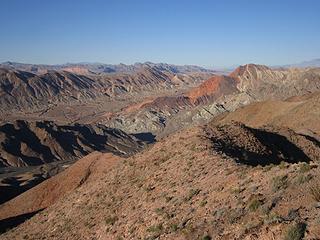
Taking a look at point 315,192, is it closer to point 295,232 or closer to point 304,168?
point 295,232

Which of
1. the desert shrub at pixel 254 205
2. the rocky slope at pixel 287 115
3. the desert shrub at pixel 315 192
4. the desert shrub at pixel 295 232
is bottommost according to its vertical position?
the rocky slope at pixel 287 115

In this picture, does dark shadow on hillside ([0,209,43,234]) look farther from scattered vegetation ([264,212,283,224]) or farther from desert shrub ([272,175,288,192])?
scattered vegetation ([264,212,283,224])

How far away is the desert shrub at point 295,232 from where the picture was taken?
1009 centimetres

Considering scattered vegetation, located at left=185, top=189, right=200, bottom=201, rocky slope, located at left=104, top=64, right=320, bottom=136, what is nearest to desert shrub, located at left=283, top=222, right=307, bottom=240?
scattered vegetation, located at left=185, top=189, right=200, bottom=201

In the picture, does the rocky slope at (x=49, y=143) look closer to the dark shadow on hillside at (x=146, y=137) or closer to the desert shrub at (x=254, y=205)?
the dark shadow on hillside at (x=146, y=137)

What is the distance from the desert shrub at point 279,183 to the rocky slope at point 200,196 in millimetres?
31

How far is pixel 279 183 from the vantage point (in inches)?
574

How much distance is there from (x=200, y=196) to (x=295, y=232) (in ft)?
23.4

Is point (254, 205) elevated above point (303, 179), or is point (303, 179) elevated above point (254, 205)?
point (303, 179)

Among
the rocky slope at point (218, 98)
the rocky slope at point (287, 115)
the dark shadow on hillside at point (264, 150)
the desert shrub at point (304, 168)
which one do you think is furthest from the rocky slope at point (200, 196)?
the rocky slope at point (218, 98)

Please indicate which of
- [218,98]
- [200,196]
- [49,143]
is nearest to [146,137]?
[49,143]

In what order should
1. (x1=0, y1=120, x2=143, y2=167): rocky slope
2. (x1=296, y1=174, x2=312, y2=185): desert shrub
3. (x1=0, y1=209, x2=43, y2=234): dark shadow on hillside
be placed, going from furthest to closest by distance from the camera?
1. (x1=0, y1=120, x2=143, y2=167): rocky slope
2. (x1=0, y1=209, x2=43, y2=234): dark shadow on hillside
3. (x1=296, y1=174, x2=312, y2=185): desert shrub

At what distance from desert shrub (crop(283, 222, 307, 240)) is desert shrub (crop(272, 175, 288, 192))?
373 centimetres

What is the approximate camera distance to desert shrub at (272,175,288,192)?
1427 cm
